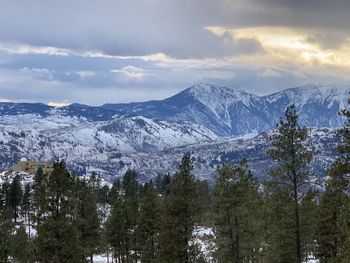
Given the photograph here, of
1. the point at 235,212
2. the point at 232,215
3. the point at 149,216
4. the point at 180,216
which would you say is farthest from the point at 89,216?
the point at 235,212

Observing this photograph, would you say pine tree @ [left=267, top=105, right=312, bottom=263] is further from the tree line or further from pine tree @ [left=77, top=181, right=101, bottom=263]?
pine tree @ [left=77, top=181, right=101, bottom=263]

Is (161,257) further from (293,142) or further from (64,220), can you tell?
(293,142)

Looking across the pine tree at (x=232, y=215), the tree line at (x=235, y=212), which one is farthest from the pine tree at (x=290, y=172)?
the pine tree at (x=232, y=215)

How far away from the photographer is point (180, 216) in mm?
45875

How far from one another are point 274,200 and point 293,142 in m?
5.65

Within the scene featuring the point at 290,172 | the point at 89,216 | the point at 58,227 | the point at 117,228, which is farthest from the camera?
the point at 117,228

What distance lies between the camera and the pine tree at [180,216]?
45719 millimetres

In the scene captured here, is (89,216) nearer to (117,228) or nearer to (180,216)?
(117,228)

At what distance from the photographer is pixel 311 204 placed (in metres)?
40.4

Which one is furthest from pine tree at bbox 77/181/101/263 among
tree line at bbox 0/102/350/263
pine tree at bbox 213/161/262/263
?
pine tree at bbox 213/161/262/263

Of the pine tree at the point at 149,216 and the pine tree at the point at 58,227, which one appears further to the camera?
the pine tree at the point at 149,216

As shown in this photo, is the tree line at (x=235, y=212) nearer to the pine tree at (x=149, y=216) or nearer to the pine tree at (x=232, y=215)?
the pine tree at (x=232, y=215)

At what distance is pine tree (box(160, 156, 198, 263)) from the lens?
45719 mm

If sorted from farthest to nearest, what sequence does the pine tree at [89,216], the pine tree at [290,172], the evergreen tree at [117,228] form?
the evergreen tree at [117,228]
the pine tree at [89,216]
the pine tree at [290,172]
